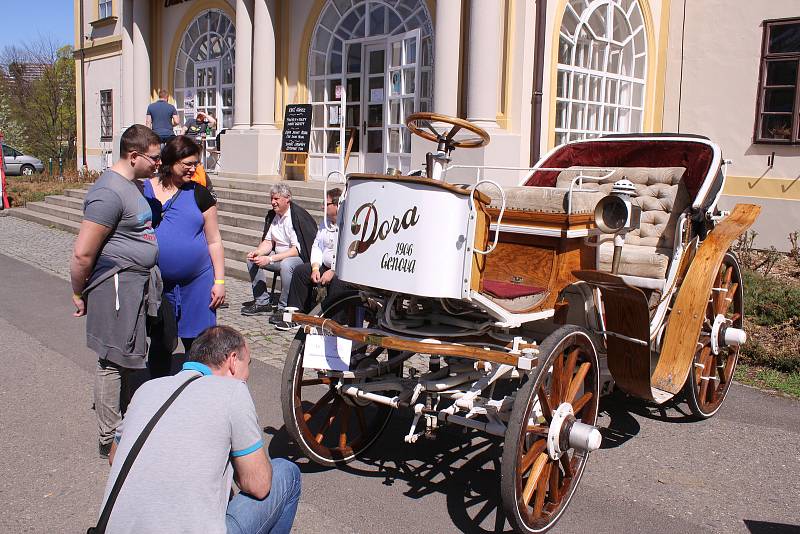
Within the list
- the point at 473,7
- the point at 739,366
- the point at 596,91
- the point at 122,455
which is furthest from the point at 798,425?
the point at 596,91

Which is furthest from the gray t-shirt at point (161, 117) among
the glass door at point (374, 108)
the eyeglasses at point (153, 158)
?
the eyeglasses at point (153, 158)

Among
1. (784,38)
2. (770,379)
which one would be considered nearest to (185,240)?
(770,379)

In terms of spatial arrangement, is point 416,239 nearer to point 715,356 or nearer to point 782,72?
point 715,356

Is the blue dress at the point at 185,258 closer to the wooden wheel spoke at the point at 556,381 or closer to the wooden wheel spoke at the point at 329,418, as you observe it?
the wooden wheel spoke at the point at 329,418

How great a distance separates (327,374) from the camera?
4273 mm

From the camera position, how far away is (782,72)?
11.8 metres

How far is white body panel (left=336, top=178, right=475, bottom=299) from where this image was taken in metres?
3.65

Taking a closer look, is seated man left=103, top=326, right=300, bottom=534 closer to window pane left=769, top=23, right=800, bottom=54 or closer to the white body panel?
the white body panel

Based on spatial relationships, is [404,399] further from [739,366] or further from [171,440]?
[739,366]

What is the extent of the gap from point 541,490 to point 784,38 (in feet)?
35.2

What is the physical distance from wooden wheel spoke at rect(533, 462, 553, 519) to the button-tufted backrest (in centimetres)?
281

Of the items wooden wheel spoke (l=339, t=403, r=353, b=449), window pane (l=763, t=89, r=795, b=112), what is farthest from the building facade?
wooden wheel spoke (l=339, t=403, r=353, b=449)

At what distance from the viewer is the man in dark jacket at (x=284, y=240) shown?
26.0ft

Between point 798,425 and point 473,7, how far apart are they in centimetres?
755
